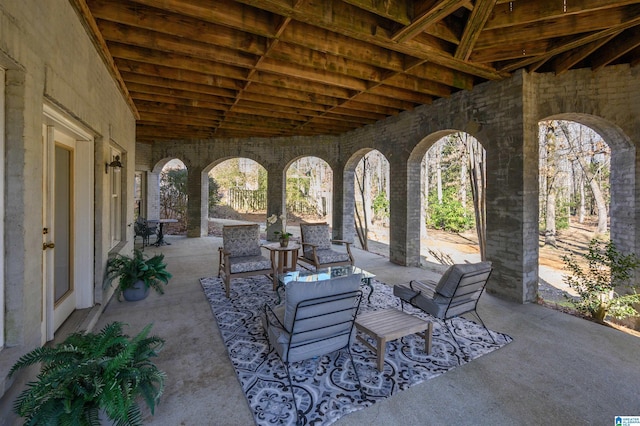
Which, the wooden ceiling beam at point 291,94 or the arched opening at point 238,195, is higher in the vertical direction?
the wooden ceiling beam at point 291,94

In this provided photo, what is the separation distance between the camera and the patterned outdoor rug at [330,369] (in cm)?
212

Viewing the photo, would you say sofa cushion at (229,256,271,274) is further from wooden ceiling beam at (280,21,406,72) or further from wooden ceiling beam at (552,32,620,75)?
wooden ceiling beam at (552,32,620,75)

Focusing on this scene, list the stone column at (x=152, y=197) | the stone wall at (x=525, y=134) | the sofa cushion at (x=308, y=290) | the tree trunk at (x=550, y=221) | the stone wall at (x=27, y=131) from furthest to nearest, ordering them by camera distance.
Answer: the tree trunk at (x=550, y=221)
the stone column at (x=152, y=197)
the stone wall at (x=525, y=134)
the sofa cushion at (x=308, y=290)
the stone wall at (x=27, y=131)

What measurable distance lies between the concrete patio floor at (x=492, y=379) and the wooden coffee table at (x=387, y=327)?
13.5 inches

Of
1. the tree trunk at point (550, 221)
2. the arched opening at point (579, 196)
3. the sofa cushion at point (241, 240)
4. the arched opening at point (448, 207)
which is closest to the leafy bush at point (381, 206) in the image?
the arched opening at point (448, 207)

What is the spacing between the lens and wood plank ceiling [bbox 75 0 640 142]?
294 centimetres

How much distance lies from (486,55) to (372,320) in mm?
3654

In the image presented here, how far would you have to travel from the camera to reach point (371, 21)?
3.30 meters

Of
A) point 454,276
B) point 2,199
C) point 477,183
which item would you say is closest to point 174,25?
point 2,199

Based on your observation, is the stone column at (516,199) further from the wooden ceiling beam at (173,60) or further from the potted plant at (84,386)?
the potted plant at (84,386)

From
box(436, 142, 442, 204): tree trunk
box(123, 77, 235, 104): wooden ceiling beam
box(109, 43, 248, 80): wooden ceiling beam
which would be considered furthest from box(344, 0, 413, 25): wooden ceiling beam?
box(436, 142, 442, 204): tree trunk

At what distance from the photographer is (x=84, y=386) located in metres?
1.62

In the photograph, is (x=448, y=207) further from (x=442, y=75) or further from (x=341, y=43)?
(x=341, y=43)

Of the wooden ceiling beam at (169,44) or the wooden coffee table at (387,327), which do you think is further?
the wooden ceiling beam at (169,44)
